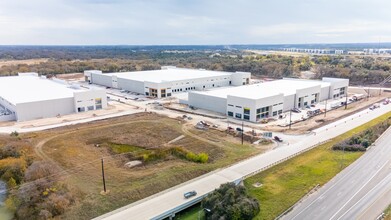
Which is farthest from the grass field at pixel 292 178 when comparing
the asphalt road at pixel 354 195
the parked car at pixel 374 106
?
the parked car at pixel 374 106

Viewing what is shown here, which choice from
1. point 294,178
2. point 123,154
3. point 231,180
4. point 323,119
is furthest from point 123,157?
point 323,119

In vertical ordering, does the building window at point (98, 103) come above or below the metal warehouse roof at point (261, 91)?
below

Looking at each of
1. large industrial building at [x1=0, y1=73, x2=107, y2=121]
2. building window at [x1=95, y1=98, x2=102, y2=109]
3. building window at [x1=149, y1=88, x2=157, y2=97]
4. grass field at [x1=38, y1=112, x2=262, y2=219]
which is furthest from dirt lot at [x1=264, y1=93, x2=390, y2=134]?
large industrial building at [x1=0, y1=73, x2=107, y2=121]

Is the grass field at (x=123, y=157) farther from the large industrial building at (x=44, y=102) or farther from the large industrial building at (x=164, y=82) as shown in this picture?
the large industrial building at (x=164, y=82)

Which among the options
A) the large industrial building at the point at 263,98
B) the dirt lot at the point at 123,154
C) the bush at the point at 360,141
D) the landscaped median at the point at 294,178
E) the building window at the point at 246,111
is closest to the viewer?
the landscaped median at the point at 294,178

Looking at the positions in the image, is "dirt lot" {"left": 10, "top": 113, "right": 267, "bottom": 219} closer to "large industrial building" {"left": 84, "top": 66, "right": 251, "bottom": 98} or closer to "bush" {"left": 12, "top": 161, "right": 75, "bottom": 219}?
"bush" {"left": 12, "top": 161, "right": 75, "bottom": 219}

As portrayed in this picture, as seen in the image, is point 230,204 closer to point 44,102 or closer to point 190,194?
point 190,194
